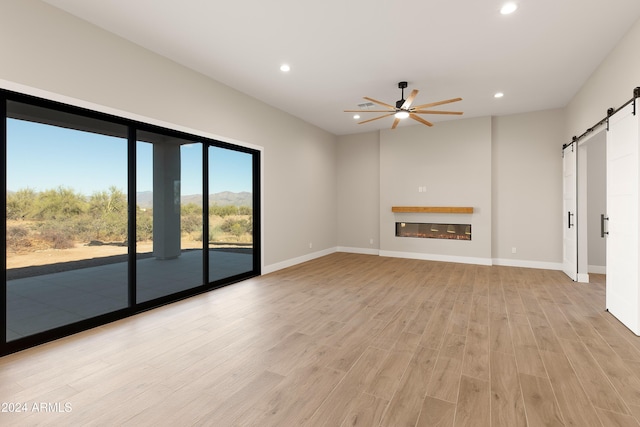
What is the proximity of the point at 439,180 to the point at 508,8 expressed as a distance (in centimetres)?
437

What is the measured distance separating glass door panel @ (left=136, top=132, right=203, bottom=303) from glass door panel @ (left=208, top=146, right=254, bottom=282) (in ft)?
1.09

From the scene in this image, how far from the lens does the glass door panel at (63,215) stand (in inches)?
145

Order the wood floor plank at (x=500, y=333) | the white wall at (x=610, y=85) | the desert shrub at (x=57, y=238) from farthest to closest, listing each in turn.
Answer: the desert shrub at (x=57, y=238)
the white wall at (x=610, y=85)
the wood floor plank at (x=500, y=333)

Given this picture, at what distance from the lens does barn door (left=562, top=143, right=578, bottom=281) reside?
500cm

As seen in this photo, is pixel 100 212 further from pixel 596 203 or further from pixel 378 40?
pixel 596 203

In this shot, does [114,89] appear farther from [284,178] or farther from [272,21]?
[284,178]

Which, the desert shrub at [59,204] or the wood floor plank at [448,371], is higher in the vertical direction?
the desert shrub at [59,204]

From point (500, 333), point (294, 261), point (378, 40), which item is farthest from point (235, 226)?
point (500, 333)

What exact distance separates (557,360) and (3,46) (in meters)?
5.35

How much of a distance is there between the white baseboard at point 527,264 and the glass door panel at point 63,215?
6963 mm

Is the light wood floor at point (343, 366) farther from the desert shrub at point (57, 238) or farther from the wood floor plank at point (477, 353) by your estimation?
the desert shrub at point (57, 238)

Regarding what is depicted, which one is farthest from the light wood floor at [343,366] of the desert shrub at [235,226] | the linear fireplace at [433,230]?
the linear fireplace at [433,230]

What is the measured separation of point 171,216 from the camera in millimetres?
7047

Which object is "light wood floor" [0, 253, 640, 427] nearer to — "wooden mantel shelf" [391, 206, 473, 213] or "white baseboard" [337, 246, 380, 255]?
"wooden mantel shelf" [391, 206, 473, 213]
